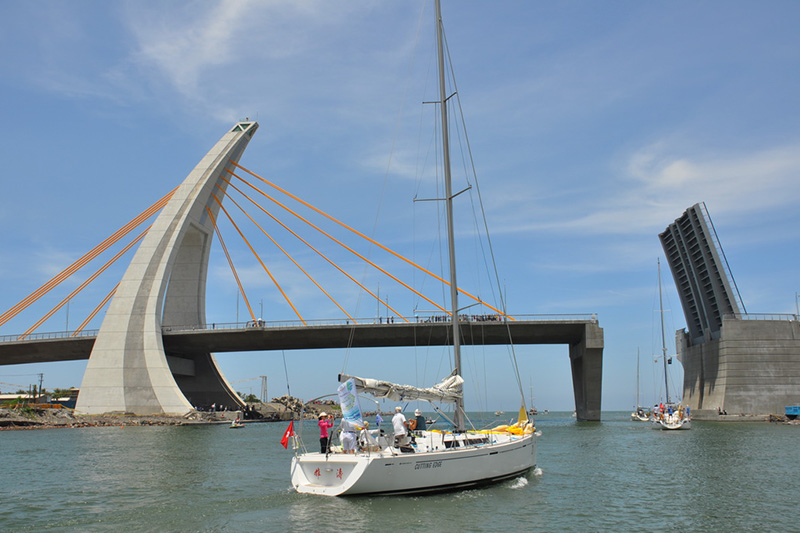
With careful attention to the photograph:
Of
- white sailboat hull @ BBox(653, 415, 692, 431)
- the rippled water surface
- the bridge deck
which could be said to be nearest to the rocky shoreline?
the bridge deck

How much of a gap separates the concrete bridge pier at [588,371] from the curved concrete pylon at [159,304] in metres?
32.9

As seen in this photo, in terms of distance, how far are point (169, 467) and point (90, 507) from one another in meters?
7.94

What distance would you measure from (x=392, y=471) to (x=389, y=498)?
68 centimetres

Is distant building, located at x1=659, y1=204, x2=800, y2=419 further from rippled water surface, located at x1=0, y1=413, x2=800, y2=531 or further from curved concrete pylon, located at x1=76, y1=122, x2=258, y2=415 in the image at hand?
curved concrete pylon, located at x1=76, y1=122, x2=258, y2=415

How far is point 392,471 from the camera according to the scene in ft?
48.7

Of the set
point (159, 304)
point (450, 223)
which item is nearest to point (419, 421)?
point (450, 223)

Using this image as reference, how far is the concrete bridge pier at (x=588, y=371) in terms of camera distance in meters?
54.5

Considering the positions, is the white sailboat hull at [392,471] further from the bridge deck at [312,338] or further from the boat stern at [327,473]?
the bridge deck at [312,338]

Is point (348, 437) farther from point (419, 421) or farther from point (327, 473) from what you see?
point (419, 421)

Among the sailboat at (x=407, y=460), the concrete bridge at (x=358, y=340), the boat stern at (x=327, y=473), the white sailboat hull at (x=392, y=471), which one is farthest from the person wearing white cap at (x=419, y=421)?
the concrete bridge at (x=358, y=340)

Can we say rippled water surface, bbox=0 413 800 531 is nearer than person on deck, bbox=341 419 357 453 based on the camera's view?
Yes

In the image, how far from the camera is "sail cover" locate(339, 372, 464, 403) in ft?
56.6

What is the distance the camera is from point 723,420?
56719mm

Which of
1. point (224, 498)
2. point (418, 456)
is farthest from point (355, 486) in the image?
point (224, 498)
